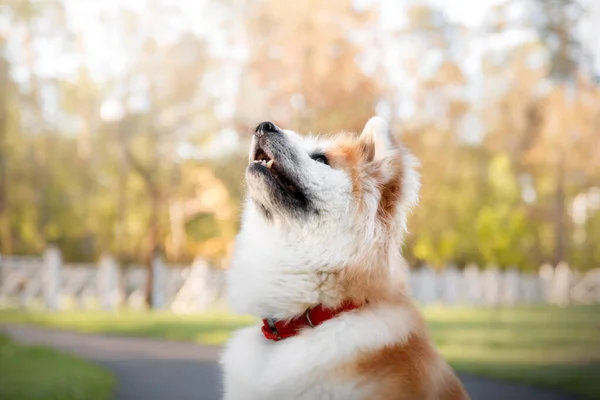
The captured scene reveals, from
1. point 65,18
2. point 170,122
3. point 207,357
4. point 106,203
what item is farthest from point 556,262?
point 65,18

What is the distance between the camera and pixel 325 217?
1.66 m

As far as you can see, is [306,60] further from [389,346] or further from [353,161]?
[389,346]

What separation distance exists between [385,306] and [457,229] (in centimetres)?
248

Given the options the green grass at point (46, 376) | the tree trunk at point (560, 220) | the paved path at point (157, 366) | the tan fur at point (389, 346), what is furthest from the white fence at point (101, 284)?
the tan fur at point (389, 346)

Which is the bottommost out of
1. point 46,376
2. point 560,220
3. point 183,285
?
point 46,376

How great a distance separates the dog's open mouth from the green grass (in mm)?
2162

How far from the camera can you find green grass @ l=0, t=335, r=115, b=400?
3.26 metres

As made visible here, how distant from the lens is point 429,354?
1516 millimetres

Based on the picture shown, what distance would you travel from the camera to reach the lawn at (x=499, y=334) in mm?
3625

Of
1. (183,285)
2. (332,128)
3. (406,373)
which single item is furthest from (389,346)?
(183,285)

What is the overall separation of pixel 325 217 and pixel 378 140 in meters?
0.25

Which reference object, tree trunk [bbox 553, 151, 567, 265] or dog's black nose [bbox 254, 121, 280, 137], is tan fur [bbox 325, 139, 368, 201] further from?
tree trunk [bbox 553, 151, 567, 265]

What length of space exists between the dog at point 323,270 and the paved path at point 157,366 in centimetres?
187

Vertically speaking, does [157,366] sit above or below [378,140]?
below
